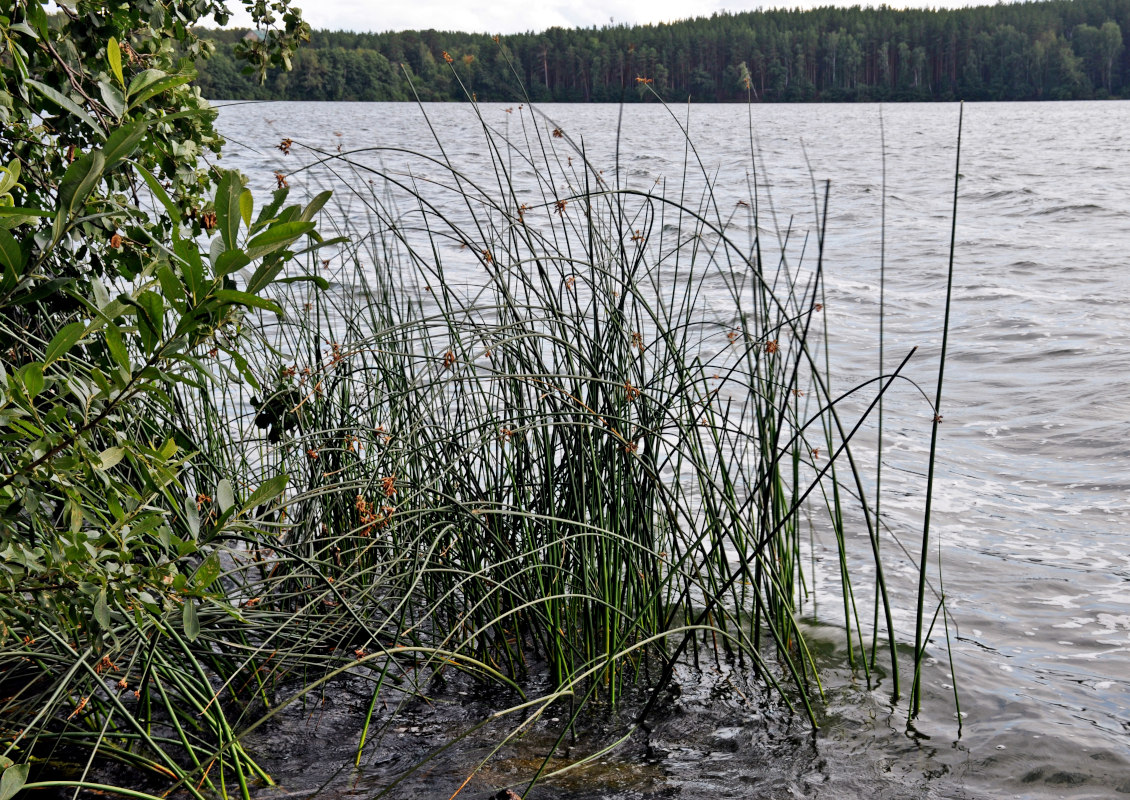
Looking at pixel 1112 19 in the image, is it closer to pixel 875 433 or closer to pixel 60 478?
pixel 875 433

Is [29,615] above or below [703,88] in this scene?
below

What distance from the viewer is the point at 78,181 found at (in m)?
0.91

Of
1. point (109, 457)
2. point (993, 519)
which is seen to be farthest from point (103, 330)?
point (993, 519)

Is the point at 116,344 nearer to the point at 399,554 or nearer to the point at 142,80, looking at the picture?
the point at 142,80

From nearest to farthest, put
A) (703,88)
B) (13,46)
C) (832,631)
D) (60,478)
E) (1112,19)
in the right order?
(60,478)
(13,46)
(832,631)
(703,88)
(1112,19)

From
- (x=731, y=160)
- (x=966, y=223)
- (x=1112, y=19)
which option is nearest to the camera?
(x=966, y=223)

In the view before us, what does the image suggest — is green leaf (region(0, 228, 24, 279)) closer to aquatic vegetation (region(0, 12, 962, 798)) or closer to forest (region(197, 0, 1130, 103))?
aquatic vegetation (region(0, 12, 962, 798))

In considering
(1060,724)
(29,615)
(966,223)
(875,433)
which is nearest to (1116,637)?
(1060,724)

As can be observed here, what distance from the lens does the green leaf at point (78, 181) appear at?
0.90 m

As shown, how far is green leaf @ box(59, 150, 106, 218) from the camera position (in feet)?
2.94

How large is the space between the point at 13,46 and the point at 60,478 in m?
0.62

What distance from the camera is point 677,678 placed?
2117 millimetres

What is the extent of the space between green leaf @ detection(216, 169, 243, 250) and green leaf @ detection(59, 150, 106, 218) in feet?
0.44

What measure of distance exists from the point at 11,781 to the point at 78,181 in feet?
2.38
